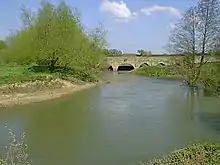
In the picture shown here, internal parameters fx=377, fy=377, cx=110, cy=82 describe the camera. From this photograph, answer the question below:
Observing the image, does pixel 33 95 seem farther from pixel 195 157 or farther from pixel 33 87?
pixel 195 157

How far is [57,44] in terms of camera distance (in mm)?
42219

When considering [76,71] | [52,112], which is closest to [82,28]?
[76,71]

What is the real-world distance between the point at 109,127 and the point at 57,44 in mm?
24970

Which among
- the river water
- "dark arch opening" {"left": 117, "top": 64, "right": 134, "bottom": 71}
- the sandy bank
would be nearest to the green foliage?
the river water

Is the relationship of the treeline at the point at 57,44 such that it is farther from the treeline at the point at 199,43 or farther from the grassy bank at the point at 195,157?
the grassy bank at the point at 195,157

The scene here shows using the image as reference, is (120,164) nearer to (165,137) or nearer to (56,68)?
(165,137)

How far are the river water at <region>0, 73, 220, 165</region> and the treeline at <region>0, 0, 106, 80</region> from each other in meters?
14.3

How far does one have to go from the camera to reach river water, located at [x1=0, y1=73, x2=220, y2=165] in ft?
45.6

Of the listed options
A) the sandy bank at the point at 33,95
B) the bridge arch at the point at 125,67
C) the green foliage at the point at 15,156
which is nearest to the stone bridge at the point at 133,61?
the bridge arch at the point at 125,67

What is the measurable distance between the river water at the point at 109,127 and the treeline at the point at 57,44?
46.8ft

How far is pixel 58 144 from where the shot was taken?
15406mm

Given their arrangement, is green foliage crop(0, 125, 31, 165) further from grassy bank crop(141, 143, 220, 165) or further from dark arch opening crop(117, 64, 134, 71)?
dark arch opening crop(117, 64, 134, 71)

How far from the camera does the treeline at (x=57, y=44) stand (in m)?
42.9

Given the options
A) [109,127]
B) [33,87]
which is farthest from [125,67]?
[109,127]
